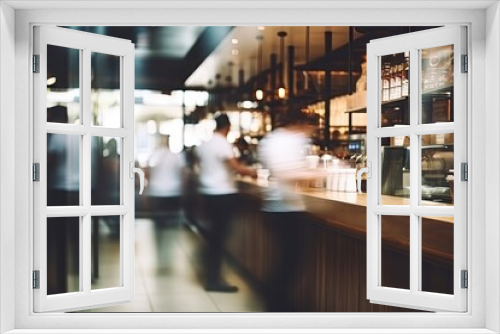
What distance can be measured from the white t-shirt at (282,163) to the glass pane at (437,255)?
3341mm

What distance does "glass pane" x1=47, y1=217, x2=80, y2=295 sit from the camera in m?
6.06

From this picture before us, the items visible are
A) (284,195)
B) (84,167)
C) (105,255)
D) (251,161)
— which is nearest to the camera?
(84,167)

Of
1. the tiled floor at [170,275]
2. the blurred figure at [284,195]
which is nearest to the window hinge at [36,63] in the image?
the tiled floor at [170,275]

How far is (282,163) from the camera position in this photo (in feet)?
26.7

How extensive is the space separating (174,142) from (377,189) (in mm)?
7331

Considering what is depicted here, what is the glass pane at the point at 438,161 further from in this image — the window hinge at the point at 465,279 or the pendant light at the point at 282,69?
the pendant light at the point at 282,69

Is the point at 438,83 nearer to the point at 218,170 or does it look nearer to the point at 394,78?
the point at 394,78

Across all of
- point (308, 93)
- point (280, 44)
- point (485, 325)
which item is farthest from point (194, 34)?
point (485, 325)

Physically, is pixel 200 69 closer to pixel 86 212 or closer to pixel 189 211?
pixel 189 211

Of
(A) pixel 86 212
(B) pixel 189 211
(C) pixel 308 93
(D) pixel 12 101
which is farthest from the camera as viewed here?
(B) pixel 189 211

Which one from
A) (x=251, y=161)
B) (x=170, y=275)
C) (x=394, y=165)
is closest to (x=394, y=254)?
(x=394, y=165)

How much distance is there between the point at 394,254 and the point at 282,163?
3974mm

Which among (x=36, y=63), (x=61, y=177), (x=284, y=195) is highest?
(x=36, y=63)

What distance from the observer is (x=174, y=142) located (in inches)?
404
